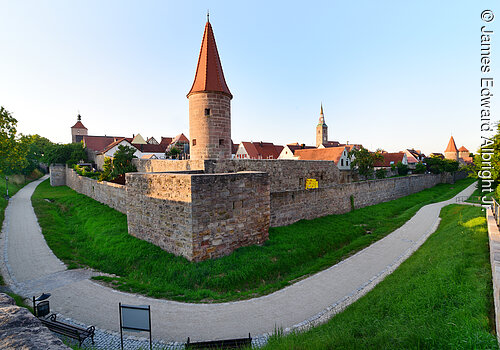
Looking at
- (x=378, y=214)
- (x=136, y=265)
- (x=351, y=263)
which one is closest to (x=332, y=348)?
(x=351, y=263)

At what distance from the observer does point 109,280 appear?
8656 mm

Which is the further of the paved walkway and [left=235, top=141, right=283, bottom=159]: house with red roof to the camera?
[left=235, top=141, right=283, bottom=159]: house with red roof

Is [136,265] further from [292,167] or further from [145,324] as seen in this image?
[292,167]

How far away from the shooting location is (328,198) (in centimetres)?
1788

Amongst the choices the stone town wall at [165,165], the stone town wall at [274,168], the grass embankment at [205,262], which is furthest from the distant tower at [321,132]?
the grass embankment at [205,262]

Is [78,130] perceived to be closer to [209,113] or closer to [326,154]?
[326,154]

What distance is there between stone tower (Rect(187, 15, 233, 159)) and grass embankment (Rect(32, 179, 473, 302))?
6.68m

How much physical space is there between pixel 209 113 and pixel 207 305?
11948 millimetres

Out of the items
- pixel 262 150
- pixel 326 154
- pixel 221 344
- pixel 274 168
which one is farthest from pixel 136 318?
pixel 262 150

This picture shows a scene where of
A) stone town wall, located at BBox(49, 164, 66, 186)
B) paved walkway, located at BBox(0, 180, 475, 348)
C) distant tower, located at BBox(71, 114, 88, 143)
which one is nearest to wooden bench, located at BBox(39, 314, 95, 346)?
paved walkway, located at BBox(0, 180, 475, 348)

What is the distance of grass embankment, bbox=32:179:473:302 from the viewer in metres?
8.41

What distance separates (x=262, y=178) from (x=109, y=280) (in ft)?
24.0

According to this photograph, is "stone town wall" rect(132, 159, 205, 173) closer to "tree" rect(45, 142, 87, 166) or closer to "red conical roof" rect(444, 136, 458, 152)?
"tree" rect(45, 142, 87, 166)

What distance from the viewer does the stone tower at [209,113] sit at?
15.9 metres
